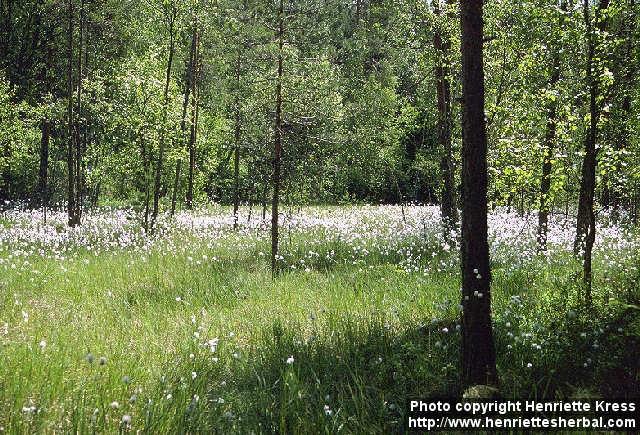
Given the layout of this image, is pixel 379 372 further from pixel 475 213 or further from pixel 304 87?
pixel 304 87

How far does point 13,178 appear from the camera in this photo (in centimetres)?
3075

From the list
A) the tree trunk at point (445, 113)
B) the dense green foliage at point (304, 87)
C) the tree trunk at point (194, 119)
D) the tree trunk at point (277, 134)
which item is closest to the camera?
the dense green foliage at point (304, 87)

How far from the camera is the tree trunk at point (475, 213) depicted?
4129 millimetres

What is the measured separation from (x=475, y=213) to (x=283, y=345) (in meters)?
2.80

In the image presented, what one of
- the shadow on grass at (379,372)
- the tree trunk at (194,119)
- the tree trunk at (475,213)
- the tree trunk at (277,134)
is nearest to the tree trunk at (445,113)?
the tree trunk at (277,134)

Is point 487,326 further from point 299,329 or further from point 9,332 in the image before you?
point 9,332

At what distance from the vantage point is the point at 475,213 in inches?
163

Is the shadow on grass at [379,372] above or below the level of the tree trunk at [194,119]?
below

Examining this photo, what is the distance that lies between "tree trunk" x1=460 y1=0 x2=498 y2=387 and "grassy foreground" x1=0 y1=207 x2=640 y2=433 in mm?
362

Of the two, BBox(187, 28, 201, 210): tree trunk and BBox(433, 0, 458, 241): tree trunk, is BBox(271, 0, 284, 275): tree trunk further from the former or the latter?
BBox(187, 28, 201, 210): tree trunk

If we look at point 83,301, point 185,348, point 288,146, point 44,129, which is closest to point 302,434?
point 185,348

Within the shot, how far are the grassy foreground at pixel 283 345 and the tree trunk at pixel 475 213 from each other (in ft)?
1.19

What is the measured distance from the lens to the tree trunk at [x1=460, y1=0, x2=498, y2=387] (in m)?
4.13

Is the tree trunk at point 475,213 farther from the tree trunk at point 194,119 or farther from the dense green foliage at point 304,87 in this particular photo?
the tree trunk at point 194,119
